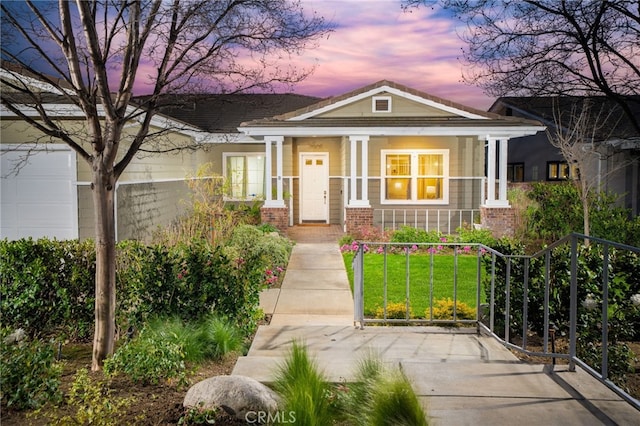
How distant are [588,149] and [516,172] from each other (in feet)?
41.0

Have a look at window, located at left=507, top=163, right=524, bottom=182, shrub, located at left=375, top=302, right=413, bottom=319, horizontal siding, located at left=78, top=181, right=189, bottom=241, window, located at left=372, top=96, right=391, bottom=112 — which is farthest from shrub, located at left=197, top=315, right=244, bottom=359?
window, located at left=507, top=163, right=524, bottom=182

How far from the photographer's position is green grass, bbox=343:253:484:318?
29.9 ft

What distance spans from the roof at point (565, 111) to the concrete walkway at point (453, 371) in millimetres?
9892

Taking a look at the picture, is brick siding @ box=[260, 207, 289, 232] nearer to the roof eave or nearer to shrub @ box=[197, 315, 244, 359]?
the roof eave

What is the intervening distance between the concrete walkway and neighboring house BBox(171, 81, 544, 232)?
8777 millimetres

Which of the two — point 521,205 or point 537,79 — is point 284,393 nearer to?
point 537,79

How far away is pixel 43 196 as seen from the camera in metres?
11.3

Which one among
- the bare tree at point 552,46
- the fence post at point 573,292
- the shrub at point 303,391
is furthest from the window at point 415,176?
the shrub at point 303,391

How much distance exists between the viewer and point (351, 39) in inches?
440

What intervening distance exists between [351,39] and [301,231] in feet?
24.6

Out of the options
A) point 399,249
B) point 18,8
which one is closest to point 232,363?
point 18,8

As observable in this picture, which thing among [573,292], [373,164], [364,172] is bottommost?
[573,292]

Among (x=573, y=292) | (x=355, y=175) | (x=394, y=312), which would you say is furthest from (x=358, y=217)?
(x=573, y=292)

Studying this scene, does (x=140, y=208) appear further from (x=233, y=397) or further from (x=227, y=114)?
(x=227, y=114)
